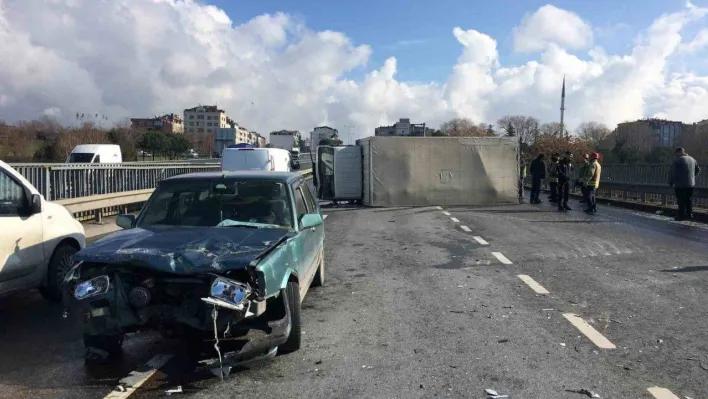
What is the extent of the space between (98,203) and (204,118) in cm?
14483

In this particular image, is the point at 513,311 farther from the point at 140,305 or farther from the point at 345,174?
the point at 345,174

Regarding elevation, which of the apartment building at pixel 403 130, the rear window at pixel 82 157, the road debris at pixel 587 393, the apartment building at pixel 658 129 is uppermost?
the apartment building at pixel 658 129

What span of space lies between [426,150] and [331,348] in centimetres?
1731

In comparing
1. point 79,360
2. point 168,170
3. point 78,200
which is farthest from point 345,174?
point 79,360

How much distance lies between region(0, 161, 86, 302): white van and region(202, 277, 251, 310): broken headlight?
3099 mm

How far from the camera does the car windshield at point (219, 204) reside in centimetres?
573

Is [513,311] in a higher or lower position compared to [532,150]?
lower

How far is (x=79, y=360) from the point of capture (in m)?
4.90

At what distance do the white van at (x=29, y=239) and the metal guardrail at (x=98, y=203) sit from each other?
18.9 feet

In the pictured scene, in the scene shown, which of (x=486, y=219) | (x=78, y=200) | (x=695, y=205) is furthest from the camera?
(x=695, y=205)

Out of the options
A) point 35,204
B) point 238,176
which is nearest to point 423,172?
point 238,176

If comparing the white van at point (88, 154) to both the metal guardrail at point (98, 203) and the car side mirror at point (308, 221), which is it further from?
the car side mirror at point (308, 221)

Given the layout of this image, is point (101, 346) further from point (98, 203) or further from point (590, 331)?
point (98, 203)

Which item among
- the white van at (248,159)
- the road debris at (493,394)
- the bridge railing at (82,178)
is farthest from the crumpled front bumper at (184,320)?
the white van at (248,159)
